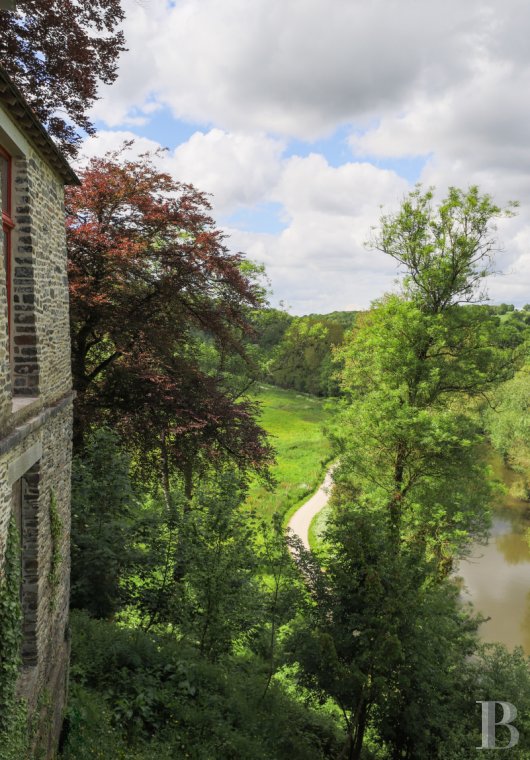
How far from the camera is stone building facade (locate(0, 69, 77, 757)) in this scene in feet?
16.8

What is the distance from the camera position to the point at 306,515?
2617cm

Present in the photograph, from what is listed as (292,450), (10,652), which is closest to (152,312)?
(10,652)

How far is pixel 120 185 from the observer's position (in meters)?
11.0

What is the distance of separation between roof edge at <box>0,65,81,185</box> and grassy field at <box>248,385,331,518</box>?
31.6ft

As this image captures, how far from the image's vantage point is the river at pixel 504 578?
1875 centimetres

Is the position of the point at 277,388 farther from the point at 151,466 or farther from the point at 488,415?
the point at 151,466

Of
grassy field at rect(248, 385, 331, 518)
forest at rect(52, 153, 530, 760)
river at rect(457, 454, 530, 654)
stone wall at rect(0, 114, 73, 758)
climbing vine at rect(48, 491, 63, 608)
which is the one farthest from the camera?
grassy field at rect(248, 385, 331, 518)

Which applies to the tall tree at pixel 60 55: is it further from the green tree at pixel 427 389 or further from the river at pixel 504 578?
the river at pixel 504 578

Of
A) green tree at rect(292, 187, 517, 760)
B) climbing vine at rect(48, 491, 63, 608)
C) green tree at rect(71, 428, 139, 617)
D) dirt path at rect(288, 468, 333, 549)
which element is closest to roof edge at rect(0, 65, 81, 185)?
climbing vine at rect(48, 491, 63, 608)

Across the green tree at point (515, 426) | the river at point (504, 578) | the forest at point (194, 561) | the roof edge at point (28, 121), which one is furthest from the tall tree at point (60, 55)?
the green tree at point (515, 426)

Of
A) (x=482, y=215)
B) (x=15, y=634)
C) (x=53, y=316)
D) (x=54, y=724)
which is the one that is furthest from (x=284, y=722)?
(x=482, y=215)

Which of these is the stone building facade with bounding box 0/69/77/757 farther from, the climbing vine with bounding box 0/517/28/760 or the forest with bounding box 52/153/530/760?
the forest with bounding box 52/153/530/760

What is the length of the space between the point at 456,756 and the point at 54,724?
667cm

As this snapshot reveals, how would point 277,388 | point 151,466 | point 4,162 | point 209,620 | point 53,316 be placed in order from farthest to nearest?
point 277,388 < point 151,466 < point 209,620 < point 53,316 < point 4,162
